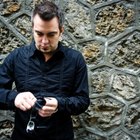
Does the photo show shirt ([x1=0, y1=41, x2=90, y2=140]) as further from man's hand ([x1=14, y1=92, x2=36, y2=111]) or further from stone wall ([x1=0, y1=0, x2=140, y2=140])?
stone wall ([x1=0, y1=0, x2=140, y2=140])

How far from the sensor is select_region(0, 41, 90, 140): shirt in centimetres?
154

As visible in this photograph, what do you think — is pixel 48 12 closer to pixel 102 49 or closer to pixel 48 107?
pixel 48 107

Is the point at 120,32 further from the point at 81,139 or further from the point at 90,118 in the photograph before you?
the point at 81,139

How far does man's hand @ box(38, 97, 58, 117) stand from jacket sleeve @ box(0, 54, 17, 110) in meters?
0.17

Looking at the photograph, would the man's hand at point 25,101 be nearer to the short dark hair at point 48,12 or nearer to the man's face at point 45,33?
the man's face at point 45,33

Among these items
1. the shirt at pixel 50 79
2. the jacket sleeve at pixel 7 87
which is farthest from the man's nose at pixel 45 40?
the jacket sleeve at pixel 7 87

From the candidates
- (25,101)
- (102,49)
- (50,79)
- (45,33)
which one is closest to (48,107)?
(25,101)

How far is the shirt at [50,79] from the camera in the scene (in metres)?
1.54

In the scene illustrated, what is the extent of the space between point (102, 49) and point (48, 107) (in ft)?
3.45

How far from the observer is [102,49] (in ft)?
7.64

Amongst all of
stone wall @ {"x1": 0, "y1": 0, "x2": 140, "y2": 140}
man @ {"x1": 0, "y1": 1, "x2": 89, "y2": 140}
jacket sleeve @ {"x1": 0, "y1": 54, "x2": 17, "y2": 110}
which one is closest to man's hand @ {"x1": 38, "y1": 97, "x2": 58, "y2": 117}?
man @ {"x1": 0, "y1": 1, "x2": 89, "y2": 140}

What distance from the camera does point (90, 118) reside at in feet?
7.72

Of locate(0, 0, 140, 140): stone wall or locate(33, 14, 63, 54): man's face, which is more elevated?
locate(33, 14, 63, 54): man's face

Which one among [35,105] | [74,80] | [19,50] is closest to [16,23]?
[19,50]
